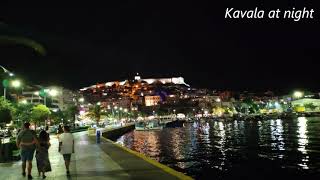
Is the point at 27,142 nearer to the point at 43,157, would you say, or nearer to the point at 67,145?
the point at 43,157

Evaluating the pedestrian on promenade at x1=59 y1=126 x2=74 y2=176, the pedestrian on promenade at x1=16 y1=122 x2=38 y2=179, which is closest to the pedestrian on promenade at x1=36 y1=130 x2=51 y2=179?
the pedestrian on promenade at x1=16 y1=122 x2=38 y2=179

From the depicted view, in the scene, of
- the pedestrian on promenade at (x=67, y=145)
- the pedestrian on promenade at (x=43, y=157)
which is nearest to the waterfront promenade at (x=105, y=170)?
the pedestrian on promenade at (x=43, y=157)

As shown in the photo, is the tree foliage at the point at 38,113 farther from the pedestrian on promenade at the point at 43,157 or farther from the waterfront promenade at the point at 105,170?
the pedestrian on promenade at the point at 43,157

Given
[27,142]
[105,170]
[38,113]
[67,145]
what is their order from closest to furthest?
[27,142] → [67,145] → [105,170] → [38,113]

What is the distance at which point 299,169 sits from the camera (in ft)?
85.8

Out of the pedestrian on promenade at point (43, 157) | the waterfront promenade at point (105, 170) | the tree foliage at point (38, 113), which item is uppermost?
the tree foliage at point (38, 113)

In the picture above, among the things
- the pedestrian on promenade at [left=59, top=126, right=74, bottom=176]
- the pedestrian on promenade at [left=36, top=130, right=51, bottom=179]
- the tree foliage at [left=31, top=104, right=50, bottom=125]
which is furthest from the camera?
the tree foliage at [left=31, top=104, right=50, bottom=125]

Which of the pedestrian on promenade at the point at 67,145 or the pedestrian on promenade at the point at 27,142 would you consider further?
the pedestrian on promenade at the point at 67,145

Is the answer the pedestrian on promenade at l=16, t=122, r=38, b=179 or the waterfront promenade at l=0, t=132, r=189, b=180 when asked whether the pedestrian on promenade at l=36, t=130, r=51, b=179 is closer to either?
the pedestrian on promenade at l=16, t=122, r=38, b=179

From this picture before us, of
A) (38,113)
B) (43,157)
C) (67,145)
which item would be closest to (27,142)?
(43,157)

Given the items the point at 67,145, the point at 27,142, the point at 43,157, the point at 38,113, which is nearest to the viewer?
the point at 27,142

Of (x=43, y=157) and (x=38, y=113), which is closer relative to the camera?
(x=43, y=157)

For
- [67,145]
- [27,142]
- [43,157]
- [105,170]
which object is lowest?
[105,170]

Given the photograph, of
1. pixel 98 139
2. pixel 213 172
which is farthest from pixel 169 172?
pixel 98 139
